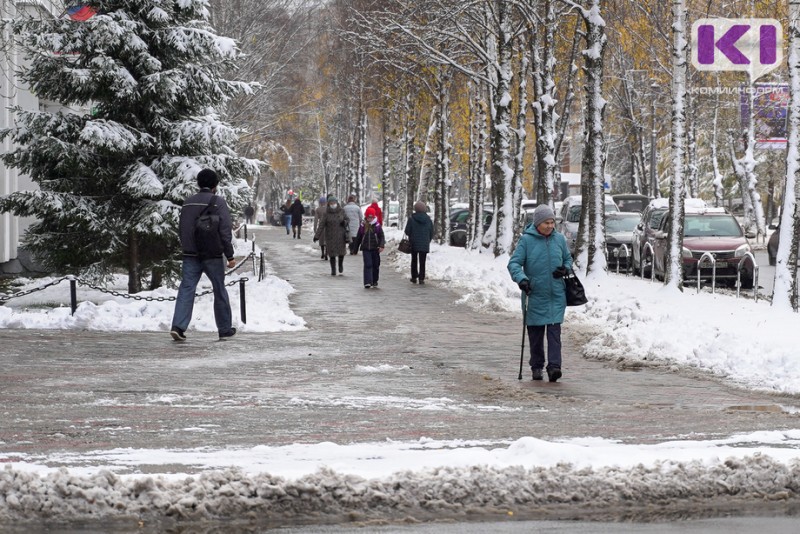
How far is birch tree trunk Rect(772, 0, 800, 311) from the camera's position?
19141 millimetres

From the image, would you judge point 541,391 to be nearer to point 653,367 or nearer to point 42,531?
point 653,367

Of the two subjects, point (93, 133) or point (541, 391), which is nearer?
point (541, 391)

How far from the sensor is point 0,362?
1333 cm

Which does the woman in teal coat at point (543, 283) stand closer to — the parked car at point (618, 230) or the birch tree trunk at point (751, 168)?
the parked car at point (618, 230)

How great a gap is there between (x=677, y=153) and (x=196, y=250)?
11.7m

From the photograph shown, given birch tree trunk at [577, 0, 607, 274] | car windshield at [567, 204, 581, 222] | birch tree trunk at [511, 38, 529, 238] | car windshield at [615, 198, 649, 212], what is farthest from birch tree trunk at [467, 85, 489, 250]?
birch tree trunk at [577, 0, 607, 274]

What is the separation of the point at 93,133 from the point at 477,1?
13452 mm

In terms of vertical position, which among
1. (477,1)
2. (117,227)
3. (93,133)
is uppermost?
(477,1)

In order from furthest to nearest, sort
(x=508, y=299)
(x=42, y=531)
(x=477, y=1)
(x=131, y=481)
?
(x=477, y=1)
(x=508, y=299)
(x=131, y=481)
(x=42, y=531)

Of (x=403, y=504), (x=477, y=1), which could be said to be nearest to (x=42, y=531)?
(x=403, y=504)

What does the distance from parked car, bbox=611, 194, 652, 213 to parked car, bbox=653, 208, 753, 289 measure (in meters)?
19.1

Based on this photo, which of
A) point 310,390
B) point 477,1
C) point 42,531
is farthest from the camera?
point 477,1

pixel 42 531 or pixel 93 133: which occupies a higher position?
pixel 93 133

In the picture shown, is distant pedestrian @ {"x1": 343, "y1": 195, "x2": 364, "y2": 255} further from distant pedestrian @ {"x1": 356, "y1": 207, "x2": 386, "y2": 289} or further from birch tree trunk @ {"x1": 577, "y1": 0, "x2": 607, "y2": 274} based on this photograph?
birch tree trunk @ {"x1": 577, "y1": 0, "x2": 607, "y2": 274}
